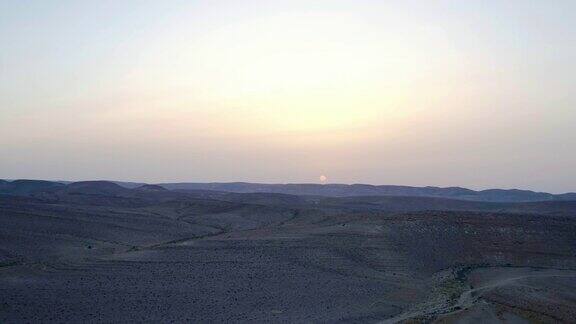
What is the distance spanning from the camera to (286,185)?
185m

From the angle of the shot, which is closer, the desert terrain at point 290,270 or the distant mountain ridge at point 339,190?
the desert terrain at point 290,270

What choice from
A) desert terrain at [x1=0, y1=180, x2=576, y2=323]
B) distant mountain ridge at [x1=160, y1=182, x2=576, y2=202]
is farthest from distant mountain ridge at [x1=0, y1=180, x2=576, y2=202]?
desert terrain at [x1=0, y1=180, x2=576, y2=323]

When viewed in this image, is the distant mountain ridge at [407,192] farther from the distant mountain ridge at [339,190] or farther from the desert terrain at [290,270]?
the desert terrain at [290,270]

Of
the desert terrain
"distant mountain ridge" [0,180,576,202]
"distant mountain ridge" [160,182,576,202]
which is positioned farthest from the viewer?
"distant mountain ridge" [160,182,576,202]

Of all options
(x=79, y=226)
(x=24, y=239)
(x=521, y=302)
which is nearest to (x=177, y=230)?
(x=79, y=226)

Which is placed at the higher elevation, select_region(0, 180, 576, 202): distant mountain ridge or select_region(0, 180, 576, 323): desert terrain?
select_region(0, 180, 576, 202): distant mountain ridge

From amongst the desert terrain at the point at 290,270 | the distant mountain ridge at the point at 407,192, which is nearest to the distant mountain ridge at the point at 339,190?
the distant mountain ridge at the point at 407,192

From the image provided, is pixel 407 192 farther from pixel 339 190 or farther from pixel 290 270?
pixel 290 270

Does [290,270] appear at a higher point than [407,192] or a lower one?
lower

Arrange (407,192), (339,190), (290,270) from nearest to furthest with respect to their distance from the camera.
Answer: (290,270) → (407,192) → (339,190)

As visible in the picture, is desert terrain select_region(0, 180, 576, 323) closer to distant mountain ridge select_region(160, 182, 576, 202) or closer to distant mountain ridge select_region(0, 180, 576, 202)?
distant mountain ridge select_region(0, 180, 576, 202)

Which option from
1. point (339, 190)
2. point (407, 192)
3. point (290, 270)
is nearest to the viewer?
point (290, 270)

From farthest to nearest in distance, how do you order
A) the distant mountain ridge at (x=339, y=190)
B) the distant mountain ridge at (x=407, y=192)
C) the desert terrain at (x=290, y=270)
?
1. the distant mountain ridge at (x=407, y=192)
2. the distant mountain ridge at (x=339, y=190)
3. the desert terrain at (x=290, y=270)

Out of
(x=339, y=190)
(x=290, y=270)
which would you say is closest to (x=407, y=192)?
(x=339, y=190)
